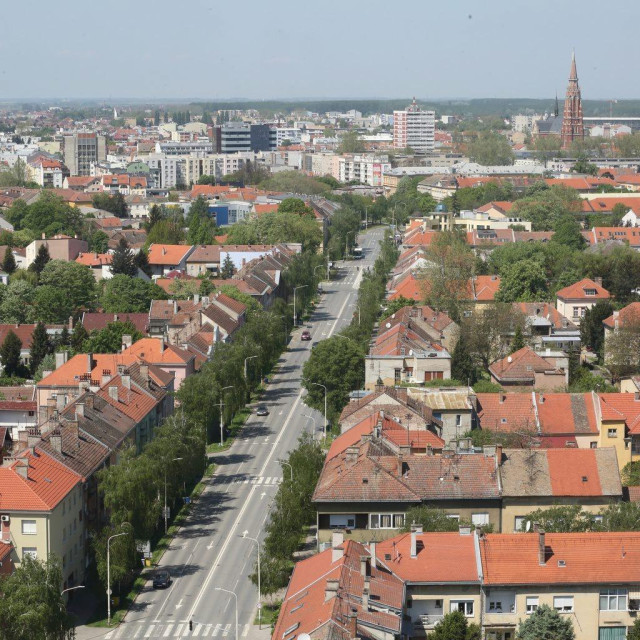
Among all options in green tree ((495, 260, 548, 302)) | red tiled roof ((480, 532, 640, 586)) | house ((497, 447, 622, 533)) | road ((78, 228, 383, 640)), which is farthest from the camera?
green tree ((495, 260, 548, 302))

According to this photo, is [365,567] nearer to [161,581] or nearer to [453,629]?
[453,629]

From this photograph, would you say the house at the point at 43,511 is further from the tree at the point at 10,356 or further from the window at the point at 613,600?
the tree at the point at 10,356

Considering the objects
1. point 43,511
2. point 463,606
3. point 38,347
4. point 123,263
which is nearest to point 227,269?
point 123,263

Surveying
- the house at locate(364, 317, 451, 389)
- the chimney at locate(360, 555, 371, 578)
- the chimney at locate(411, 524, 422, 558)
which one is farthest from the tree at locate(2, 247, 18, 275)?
the chimney at locate(360, 555, 371, 578)

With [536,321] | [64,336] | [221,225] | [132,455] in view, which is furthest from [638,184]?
[132,455]

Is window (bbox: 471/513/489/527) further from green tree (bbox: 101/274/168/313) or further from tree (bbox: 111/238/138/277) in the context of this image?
tree (bbox: 111/238/138/277)

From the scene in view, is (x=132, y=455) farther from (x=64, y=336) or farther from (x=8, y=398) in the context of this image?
(x=64, y=336)
